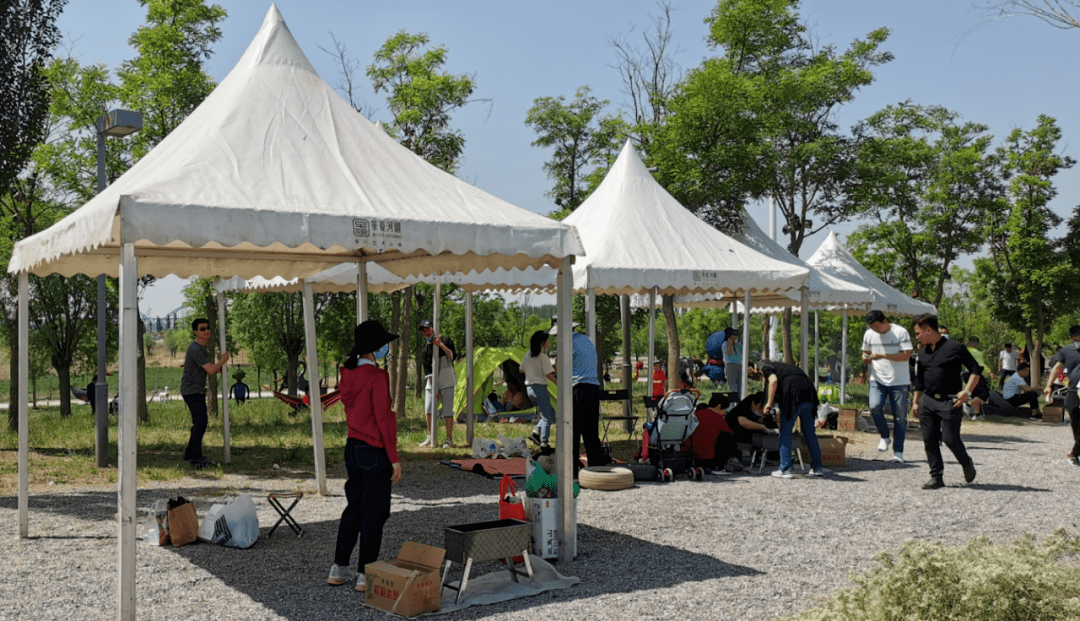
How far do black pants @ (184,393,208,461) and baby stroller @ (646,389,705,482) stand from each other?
17.8ft

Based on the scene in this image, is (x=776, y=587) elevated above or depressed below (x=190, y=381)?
below

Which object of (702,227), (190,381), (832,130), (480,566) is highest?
(832,130)

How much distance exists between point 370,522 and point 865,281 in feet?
54.7

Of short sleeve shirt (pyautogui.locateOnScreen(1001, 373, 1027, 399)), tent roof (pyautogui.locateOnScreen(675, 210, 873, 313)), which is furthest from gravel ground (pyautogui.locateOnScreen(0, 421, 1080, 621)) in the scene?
short sleeve shirt (pyautogui.locateOnScreen(1001, 373, 1027, 399))

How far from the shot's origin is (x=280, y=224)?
5512mm

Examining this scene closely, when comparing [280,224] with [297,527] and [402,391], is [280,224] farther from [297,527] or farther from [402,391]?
[402,391]

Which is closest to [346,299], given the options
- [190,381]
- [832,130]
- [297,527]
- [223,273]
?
[832,130]

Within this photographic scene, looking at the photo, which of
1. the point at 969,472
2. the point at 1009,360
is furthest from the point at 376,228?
the point at 1009,360

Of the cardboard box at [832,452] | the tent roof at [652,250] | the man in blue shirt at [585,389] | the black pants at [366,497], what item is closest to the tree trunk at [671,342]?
the tent roof at [652,250]

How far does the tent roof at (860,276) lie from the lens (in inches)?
736

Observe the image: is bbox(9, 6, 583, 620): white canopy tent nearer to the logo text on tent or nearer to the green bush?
the logo text on tent

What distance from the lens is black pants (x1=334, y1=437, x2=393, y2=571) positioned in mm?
5512

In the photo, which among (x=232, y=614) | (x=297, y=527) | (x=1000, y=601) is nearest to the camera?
(x=1000, y=601)

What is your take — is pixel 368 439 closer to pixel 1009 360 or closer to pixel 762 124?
pixel 762 124
